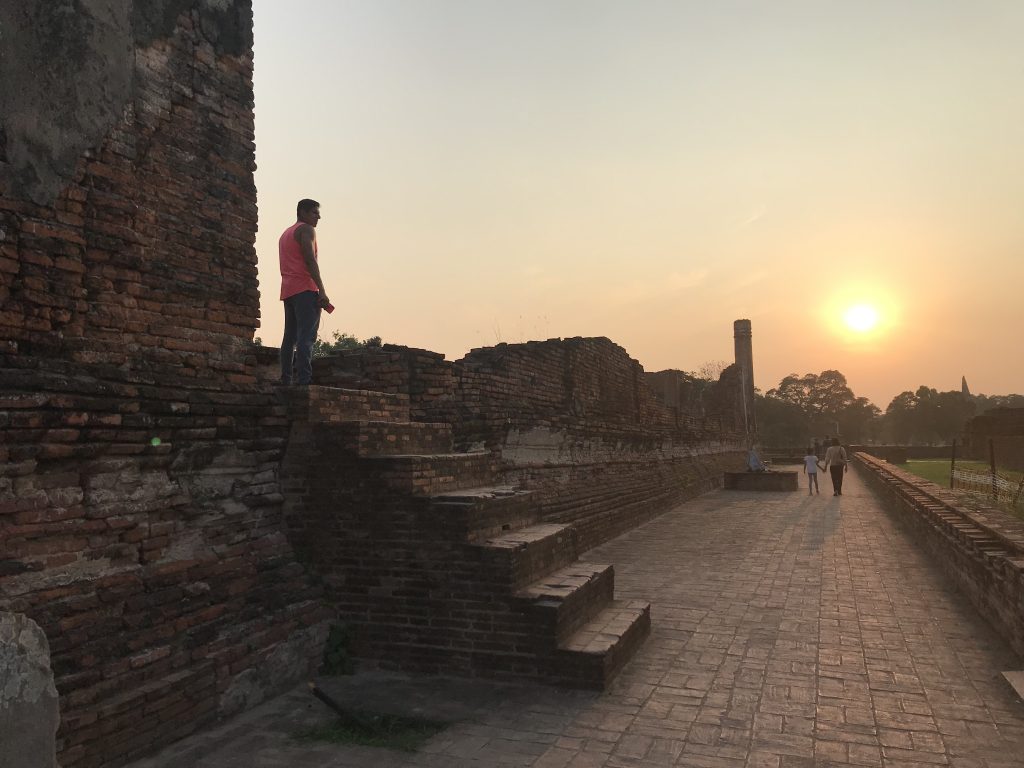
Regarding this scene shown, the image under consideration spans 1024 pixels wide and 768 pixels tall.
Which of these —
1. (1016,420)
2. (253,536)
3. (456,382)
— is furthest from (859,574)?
(1016,420)

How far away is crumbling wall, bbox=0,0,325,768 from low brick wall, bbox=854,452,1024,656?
4.76m

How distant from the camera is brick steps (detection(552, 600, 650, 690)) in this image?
4004mm

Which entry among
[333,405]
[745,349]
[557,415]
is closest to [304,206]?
[333,405]

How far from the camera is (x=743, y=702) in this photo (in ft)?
12.6

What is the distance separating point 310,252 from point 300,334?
646mm

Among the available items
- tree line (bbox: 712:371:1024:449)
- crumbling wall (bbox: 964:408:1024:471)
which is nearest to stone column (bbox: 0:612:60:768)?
crumbling wall (bbox: 964:408:1024:471)

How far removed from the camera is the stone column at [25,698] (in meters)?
2.41

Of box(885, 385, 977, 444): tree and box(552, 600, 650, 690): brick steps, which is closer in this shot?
box(552, 600, 650, 690): brick steps

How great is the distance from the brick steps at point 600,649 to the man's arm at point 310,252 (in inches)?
125

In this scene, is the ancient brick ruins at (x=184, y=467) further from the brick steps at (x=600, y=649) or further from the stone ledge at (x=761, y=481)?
the stone ledge at (x=761, y=481)

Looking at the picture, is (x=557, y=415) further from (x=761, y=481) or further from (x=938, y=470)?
(x=938, y=470)

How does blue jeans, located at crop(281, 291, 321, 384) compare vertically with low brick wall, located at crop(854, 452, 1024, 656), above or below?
above

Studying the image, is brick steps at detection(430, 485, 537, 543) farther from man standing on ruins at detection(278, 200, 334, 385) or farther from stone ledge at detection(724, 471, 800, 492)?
stone ledge at detection(724, 471, 800, 492)

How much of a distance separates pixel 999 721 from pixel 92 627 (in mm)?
4652
